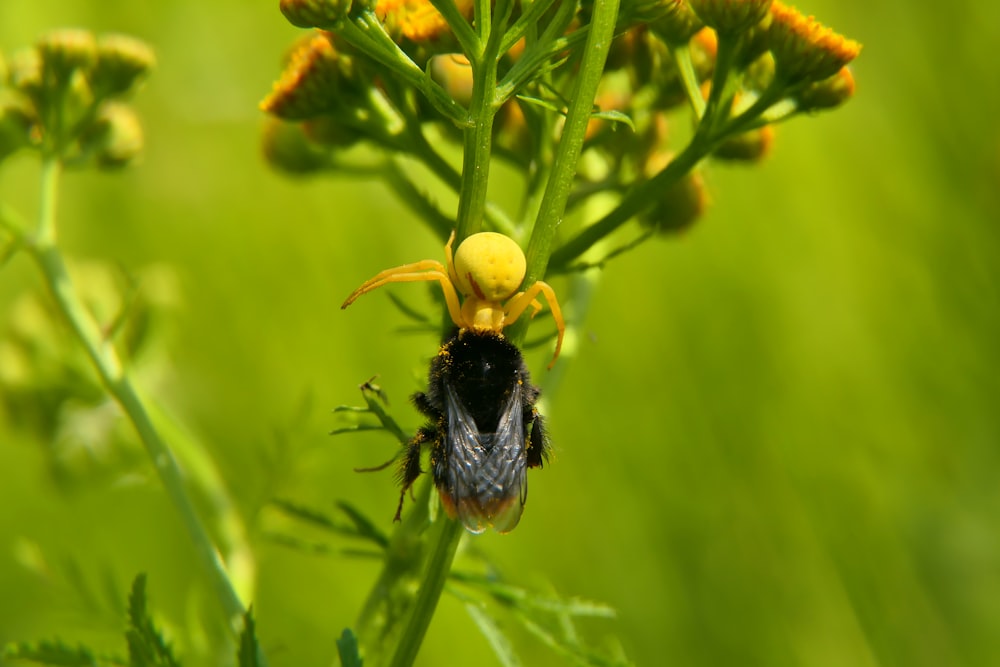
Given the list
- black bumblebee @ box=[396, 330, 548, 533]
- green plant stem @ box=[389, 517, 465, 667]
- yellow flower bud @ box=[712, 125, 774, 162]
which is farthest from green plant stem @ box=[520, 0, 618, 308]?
yellow flower bud @ box=[712, 125, 774, 162]

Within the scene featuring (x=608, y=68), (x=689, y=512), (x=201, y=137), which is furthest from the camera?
(x=201, y=137)

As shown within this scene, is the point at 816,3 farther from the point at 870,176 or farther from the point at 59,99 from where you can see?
the point at 59,99

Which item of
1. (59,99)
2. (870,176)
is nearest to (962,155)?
(870,176)

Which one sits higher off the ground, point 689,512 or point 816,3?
point 816,3

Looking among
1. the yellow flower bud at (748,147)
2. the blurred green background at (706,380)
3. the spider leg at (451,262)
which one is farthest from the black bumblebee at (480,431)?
the blurred green background at (706,380)

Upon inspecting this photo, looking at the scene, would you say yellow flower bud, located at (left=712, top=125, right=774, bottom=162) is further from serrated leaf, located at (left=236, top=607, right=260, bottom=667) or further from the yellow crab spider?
serrated leaf, located at (left=236, top=607, right=260, bottom=667)

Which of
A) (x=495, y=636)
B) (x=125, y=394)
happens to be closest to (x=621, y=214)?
(x=495, y=636)

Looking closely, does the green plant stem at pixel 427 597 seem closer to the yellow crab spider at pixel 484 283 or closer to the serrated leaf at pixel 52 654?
the yellow crab spider at pixel 484 283

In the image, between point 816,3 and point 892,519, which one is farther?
point 816,3
